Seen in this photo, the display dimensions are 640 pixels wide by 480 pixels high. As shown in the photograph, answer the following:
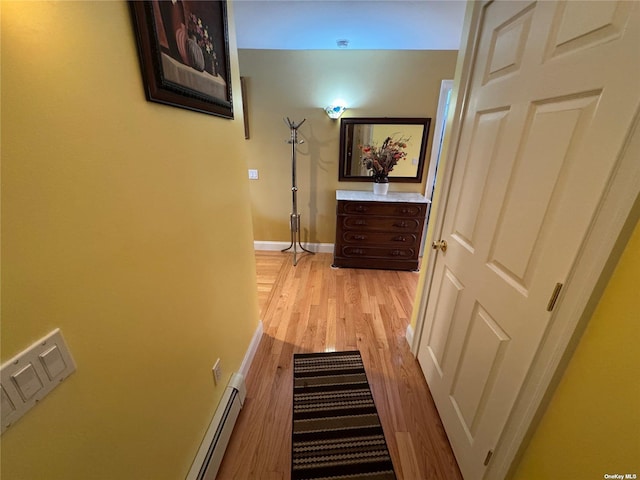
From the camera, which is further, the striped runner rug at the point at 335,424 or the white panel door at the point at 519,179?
the striped runner rug at the point at 335,424

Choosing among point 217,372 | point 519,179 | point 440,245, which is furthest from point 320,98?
point 217,372

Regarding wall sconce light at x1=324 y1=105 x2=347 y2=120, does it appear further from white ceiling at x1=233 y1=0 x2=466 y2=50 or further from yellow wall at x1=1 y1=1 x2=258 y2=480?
yellow wall at x1=1 y1=1 x2=258 y2=480

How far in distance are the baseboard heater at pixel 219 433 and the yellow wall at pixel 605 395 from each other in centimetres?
122

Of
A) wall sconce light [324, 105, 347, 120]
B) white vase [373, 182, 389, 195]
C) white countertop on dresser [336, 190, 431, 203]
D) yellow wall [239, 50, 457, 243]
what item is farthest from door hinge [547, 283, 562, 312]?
wall sconce light [324, 105, 347, 120]

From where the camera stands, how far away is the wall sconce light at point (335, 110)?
2.82 meters

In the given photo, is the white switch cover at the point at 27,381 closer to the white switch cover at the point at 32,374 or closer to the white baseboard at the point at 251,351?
the white switch cover at the point at 32,374

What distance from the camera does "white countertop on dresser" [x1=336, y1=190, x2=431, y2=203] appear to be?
2.77 metres

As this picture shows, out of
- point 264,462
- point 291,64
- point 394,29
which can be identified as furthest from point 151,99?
point 291,64

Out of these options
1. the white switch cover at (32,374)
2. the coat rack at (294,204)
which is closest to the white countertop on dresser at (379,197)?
the coat rack at (294,204)

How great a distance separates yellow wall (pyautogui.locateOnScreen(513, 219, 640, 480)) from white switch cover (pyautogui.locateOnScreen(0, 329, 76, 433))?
121cm

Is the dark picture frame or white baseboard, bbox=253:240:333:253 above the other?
the dark picture frame

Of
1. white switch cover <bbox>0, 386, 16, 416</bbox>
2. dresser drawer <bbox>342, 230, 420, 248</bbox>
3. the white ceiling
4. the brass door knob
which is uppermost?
the white ceiling

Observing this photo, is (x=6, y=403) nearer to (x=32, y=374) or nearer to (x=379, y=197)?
(x=32, y=374)

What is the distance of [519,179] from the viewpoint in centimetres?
86
